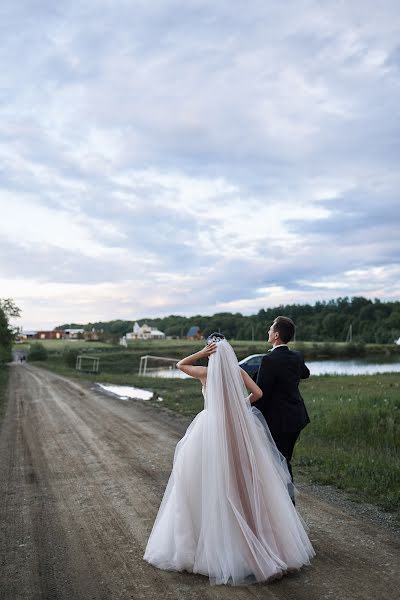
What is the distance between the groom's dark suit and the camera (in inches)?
207

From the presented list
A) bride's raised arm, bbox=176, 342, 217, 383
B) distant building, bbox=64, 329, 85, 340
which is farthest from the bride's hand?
distant building, bbox=64, 329, 85, 340

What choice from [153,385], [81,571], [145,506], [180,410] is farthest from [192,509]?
[153,385]

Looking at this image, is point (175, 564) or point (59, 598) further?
point (175, 564)

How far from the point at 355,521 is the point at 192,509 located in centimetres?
212

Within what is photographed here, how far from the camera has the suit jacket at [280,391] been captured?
5.26 meters

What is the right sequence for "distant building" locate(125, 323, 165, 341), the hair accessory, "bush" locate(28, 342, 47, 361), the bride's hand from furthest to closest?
1. "distant building" locate(125, 323, 165, 341)
2. "bush" locate(28, 342, 47, 361)
3. the hair accessory
4. the bride's hand

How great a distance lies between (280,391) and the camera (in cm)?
533

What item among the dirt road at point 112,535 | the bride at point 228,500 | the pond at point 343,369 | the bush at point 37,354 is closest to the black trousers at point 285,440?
the bride at point 228,500

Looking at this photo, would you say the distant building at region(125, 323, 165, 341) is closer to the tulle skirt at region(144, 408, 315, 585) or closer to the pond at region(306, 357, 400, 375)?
the pond at region(306, 357, 400, 375)

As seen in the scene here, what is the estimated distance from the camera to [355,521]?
5.86m

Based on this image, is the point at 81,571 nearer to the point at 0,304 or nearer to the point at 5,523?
the point at 5,523

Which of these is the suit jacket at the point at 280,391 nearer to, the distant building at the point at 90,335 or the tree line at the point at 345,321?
the tree line at the point at 345,321

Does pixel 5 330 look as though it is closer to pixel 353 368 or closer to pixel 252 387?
pixel 353 368

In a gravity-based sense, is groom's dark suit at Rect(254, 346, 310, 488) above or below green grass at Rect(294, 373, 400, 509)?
above
